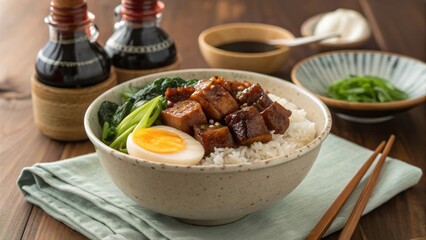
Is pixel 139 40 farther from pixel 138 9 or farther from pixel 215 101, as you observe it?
pixel 215 101

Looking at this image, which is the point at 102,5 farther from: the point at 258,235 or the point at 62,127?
the point at 258,235

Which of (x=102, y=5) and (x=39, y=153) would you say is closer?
(x=39, y=153)

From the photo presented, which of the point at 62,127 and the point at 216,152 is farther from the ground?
the point at 216,152

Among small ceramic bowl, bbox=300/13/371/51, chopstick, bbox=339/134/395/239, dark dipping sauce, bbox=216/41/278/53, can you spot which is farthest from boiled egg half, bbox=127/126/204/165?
small ceramic bowl, bbox=300/13/371/51

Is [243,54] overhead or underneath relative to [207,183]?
underneath

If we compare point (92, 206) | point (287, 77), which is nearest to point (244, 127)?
point (92, 206)

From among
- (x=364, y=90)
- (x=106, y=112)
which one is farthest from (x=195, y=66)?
(x=106, y=112)
